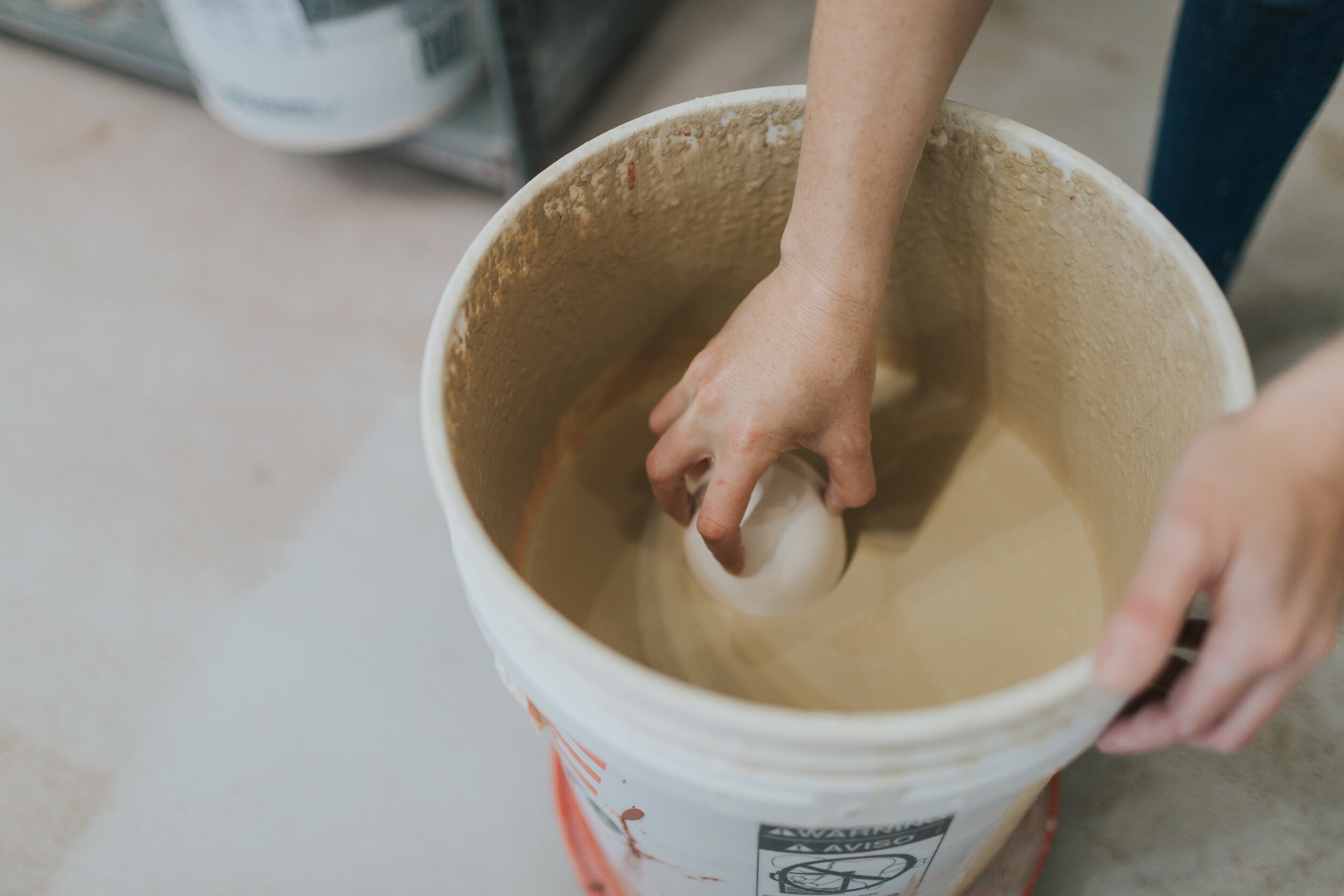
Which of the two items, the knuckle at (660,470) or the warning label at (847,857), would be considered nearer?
the warning label at (847,857)

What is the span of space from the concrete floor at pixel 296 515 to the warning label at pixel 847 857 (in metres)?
0.40

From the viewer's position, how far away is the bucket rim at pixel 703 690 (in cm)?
40

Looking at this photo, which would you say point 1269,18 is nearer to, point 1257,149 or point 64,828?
point 1257,149

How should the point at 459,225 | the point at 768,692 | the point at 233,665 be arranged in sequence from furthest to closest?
1. the point at 459,225
2. the point at 233,665
3. the point at 768,692

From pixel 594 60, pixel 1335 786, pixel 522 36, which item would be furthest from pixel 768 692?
pixel 594 60

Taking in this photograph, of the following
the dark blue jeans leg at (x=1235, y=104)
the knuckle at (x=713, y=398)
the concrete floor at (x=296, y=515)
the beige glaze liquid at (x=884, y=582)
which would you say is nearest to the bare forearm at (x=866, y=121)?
the knuckle at (x=713, y=398)

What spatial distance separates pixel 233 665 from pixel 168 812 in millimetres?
166

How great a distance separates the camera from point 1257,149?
96cm

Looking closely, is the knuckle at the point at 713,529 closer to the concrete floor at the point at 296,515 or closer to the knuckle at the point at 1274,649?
the knuckle at the point at 1274,649

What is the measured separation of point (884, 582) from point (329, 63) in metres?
1.01

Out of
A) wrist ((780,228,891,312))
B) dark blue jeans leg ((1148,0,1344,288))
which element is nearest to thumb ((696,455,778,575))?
wrist ((780,228,891,312))

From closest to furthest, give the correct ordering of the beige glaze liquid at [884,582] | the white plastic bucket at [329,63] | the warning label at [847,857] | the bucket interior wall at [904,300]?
the warning label at [847,857], the bucket interior wall at [904,300], the beige glaze liquid at [884,582], the white plastic bucket at [329,63]

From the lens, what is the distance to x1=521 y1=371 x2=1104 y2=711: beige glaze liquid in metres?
0.75

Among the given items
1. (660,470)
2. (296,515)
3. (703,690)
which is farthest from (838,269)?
(296,515)
